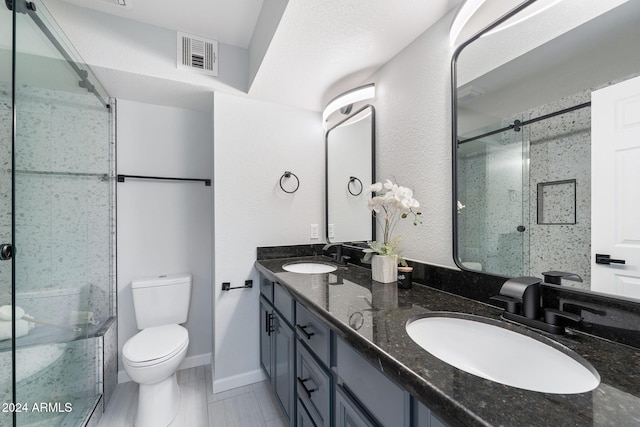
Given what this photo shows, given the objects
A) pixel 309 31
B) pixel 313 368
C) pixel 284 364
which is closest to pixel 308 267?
pixel 284 364

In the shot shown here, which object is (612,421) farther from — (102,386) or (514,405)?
(102,386)

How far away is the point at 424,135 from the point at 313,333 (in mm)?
1076

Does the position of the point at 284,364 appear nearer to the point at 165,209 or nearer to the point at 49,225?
the point at 49,225

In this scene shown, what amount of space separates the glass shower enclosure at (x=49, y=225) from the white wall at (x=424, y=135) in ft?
5.83

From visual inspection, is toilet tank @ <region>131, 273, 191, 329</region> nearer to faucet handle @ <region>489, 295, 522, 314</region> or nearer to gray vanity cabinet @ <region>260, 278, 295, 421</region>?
gray vanity cabinet @ <region>260, 278, 295, 421</region>

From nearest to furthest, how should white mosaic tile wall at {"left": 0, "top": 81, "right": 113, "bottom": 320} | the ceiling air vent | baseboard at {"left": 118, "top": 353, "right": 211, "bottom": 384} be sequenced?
white mosaic tile wall at {"left": 0, "top": 81, "right": 113, "bottom": 320}
the ceiling air vent
baseboard at {"left": 118, "top": 353, "right": 211, "bottom": 384}

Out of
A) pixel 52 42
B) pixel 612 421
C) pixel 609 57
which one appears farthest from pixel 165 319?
pixel 609 57

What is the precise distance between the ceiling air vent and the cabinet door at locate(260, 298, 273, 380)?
172 centimetres

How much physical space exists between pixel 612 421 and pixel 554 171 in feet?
2.09

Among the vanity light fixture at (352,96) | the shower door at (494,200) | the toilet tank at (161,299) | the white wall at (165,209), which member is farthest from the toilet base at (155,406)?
the vanity light fixture at (352,96)

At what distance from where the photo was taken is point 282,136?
2168 mm

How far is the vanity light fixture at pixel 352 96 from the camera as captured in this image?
67.2 inches

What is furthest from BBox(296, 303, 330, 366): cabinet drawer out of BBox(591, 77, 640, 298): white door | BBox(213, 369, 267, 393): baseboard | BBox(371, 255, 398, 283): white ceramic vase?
BBox(213, 369, 267, 393): baseboard

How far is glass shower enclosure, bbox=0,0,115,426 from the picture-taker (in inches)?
43.8
